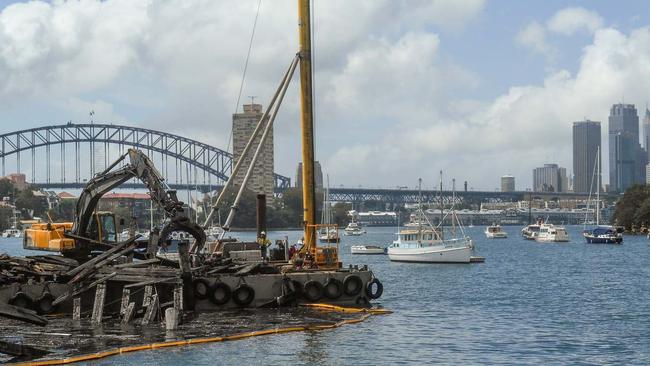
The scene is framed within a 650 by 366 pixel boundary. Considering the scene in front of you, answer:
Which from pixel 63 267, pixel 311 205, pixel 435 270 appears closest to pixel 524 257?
pixel 435 270

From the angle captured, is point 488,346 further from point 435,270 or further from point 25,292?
point 435,270

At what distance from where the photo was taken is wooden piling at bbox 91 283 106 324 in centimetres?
4269

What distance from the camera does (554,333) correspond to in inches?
1730

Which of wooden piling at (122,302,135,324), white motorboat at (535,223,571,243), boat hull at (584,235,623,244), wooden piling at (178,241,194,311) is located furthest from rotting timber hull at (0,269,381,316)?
white motorboat at (535,223,571,243)

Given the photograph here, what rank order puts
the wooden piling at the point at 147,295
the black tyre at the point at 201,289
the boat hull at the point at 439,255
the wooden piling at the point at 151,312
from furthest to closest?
the boat hull at the point at 439,255 → the black tyre at the point at 201,289 → the wooden piling at the point at 147,295 → the wooden piling at the point at 151,312

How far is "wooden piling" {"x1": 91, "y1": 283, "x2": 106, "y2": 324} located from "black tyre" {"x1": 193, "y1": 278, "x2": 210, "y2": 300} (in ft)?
12.4

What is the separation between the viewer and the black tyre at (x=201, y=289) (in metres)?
44.9

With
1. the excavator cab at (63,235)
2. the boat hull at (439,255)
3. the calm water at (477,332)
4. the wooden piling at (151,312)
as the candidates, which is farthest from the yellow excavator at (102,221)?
the boat hull at (439,255)

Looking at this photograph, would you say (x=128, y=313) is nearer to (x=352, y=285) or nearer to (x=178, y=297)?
(x=178, y=297)

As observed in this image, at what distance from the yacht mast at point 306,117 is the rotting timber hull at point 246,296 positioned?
4.86m

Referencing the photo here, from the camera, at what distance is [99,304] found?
42.9 meters

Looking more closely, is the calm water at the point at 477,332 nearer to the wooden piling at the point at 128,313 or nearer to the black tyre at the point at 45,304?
the wooden piling at the point at 128,313

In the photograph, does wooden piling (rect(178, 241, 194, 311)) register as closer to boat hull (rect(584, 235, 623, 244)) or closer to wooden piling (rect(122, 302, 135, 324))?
wooden piling (rect(122, 302, 135, 324))

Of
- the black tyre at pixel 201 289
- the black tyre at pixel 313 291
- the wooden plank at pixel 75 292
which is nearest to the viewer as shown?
the wooden plank at pixel 75 292
